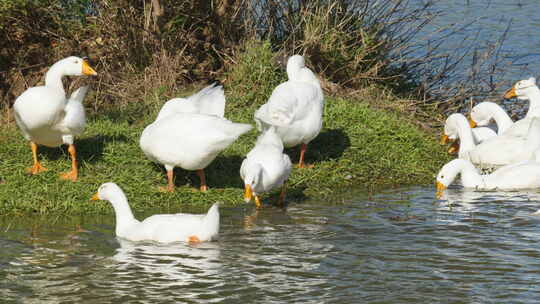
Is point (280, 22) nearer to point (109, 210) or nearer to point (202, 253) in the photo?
point (109, 210)

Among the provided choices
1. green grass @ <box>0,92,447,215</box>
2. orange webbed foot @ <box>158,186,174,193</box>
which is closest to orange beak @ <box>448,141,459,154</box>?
green grass @ <box>0,92,447,215</box>

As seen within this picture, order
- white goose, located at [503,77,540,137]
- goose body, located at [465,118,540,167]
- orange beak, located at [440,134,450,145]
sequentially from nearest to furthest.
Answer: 1. goose body, located at [465,118,540,167]
2. orange beak, located at [440,134,450,145]
3. white goose, located at [503,77,540,137]

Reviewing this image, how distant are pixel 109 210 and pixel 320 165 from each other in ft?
9.37

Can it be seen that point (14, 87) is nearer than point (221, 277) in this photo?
No

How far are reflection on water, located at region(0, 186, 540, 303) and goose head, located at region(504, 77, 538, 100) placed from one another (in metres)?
4.08

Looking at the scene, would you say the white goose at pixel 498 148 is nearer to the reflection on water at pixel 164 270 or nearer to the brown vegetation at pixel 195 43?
the brown vegetation at pixel 195 43

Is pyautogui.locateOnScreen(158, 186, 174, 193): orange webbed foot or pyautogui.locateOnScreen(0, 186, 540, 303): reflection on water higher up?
pyautogui.locateOnScreen(158, 186, 174, 193): orange webbed foot

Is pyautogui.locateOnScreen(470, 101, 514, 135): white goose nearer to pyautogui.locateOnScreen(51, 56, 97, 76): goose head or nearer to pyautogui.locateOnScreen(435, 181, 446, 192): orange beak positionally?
pyautogui.locateOnScreen(435, 181, 446, 192): orange beak

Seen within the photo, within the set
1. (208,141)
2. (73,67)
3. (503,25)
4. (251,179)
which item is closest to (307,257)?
(251,179)

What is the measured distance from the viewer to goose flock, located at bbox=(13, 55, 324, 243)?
24.4ft

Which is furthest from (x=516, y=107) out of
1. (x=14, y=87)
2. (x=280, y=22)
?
(x=14, y=87)

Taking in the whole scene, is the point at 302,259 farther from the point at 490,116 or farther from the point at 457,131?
the point at 490,116

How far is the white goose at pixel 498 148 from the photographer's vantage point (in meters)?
10.2

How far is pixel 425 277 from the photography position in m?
5.82
